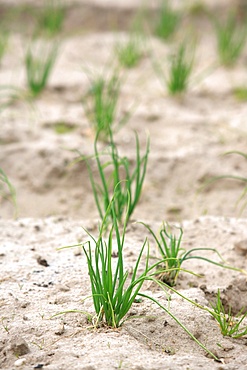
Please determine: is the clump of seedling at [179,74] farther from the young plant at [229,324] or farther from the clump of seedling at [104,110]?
the young plant at [229,324]

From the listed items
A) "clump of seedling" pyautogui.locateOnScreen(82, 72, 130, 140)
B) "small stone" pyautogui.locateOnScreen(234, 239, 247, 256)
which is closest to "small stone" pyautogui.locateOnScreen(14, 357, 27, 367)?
"small stone" pyautogui.locateOnScreen(234, 239, 247, 256)

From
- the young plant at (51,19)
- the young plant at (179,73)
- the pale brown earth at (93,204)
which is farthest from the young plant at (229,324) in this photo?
the young plant at (51,19)

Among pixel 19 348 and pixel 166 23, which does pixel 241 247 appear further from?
pixel 166 23

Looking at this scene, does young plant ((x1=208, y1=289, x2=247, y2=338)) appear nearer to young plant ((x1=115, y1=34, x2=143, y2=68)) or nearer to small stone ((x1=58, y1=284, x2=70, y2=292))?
small stone ((x1=58, y1=284, x2=70, y2=292))

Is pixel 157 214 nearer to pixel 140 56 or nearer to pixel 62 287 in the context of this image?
pixel 62 287

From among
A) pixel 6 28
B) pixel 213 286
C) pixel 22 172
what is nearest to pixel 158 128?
pixel 22 172

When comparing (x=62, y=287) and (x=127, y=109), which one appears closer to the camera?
(x=62, y=287)
